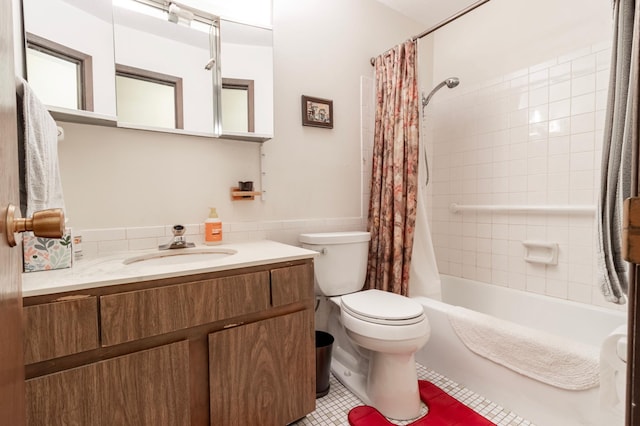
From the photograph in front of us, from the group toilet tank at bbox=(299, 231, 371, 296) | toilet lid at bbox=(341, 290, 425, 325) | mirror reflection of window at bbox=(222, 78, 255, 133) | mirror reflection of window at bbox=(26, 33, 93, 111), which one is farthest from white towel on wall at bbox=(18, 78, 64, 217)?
toilet lid at bbox=(341, 290, 425, 325)

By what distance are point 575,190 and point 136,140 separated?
93.9 inches

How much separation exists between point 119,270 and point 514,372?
5.58 feet

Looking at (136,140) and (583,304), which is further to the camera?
(583,304)

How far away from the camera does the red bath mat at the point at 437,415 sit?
1386 mm

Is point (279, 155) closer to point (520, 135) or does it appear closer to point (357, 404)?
point (357, 404)

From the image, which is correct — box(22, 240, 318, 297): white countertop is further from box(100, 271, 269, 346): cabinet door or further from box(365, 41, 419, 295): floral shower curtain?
box(365, 41, 419, 295): floral shower curtain

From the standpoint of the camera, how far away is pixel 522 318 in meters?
2.04

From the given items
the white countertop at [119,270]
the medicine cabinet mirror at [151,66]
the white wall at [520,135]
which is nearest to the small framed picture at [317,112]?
the medicine cabinet mirror at [151,66]

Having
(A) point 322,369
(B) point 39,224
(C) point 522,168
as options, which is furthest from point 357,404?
(C) point 522,168

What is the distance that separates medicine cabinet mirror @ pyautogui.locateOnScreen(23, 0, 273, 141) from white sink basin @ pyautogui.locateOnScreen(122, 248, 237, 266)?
0.60m

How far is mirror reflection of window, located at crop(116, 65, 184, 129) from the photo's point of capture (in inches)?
55.7

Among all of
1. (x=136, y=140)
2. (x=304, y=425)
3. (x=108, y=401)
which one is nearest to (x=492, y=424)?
(x=304, y=425)

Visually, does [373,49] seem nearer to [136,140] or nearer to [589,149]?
[589,149]

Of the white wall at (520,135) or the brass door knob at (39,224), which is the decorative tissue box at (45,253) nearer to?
the brass door knob at (39,224)
